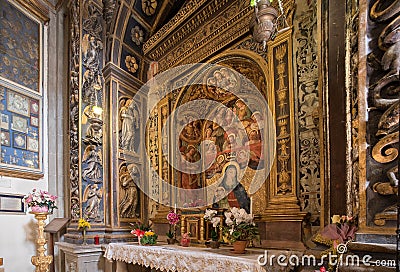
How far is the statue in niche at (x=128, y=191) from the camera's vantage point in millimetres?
6430

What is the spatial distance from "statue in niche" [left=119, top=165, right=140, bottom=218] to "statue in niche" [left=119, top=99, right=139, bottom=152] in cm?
47

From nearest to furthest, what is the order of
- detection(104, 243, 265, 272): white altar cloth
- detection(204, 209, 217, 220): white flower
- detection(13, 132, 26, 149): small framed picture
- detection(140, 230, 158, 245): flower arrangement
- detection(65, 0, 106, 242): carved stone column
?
detection(104, 243, 265, 272): white altar cloth < detection(204, 209, 217, 220): white flower < detection(140, 230, 158, 245): flower arrangement < detection(13, 132, 26, 149): small framed picture < detection(65, 0, 106, 242): carved stone column

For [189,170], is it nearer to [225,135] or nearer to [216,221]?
[225,135]

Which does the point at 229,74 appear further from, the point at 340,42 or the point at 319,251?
the point at 319,251

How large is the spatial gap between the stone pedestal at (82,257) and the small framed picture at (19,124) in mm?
2378

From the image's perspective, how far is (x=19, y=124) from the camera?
6.14 m

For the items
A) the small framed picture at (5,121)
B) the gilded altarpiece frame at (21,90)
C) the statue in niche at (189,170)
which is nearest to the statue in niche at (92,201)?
the gilded altarpiece frame at (21,90)

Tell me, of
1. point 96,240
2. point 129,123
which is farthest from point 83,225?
point 129,123

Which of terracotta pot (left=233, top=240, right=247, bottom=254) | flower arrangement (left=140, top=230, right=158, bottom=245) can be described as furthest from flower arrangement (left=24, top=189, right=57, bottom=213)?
terracotta pot (left=233, top=240, right=247, bottom=254)

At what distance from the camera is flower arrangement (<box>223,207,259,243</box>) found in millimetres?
3896

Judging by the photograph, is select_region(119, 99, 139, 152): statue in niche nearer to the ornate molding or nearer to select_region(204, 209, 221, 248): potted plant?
the ornate molding

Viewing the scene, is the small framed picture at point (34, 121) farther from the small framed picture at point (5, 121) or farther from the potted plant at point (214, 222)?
the potted plant at point (214, 222)

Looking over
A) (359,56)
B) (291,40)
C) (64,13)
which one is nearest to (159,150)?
(291,40)

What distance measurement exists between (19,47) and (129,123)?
2.69 metres
